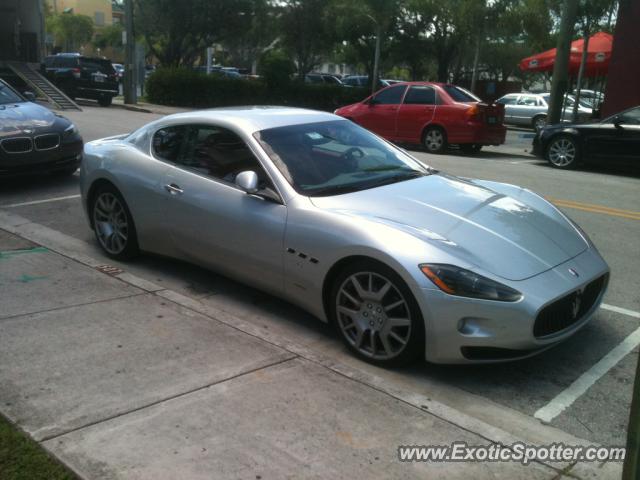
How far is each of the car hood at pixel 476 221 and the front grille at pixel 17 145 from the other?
18.1 ft

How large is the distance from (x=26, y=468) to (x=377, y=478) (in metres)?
1.46

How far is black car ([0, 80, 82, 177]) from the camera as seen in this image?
27.3 feet

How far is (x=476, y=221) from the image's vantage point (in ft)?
Answer: 13.7

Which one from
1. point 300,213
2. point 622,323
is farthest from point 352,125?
point 622,323

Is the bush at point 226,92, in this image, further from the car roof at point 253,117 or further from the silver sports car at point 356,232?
the silver sports car at point 356,232

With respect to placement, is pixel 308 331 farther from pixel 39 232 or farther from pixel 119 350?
pixel 39 232

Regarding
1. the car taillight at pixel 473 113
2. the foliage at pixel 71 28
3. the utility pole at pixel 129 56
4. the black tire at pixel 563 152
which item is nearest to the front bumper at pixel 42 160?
the car taillight at pixel 473 113

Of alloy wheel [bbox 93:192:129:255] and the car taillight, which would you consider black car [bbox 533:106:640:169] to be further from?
alloy wheel [bbox 93:192:129:255]

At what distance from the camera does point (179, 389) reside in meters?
3.52

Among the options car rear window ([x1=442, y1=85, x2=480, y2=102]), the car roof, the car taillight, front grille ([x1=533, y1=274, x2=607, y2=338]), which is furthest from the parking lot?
car rear window ([x1=442, y1=85, x2=480, y2=102])

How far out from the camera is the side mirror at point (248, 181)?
445 centimetres

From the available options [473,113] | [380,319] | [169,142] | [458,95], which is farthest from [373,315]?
[458,95]

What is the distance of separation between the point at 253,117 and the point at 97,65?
75.9 feet

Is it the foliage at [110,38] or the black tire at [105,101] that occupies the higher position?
the foliage at [110,38]
